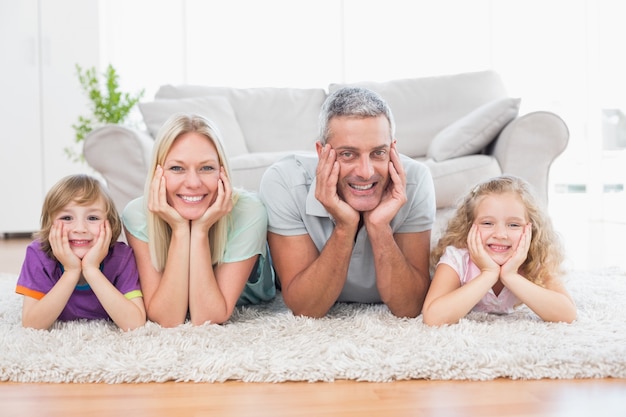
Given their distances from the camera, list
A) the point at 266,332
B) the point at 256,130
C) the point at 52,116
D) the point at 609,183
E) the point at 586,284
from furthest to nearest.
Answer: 1. the point at 609,183
2. the point at 52,116
3. the point at 256,130
4. the point at 586,284
5. the point at 266,332

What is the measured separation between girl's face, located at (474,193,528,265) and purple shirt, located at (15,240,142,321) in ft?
3.25

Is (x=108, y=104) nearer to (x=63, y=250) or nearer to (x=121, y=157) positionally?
(x=121, y=157)

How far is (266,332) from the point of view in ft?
5.79

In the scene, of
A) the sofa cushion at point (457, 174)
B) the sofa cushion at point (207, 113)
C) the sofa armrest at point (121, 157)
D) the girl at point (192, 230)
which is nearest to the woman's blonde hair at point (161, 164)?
the girl at point (192, 230)

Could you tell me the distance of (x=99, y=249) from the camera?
72.4 inches

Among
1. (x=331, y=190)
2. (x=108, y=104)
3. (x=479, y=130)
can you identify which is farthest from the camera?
(x=108, y=104)

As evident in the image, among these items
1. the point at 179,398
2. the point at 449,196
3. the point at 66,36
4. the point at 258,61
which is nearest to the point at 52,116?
the point at 66,36

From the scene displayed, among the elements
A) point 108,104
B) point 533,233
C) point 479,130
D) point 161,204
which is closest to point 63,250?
point 161,204

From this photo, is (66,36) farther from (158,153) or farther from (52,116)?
(158,153)

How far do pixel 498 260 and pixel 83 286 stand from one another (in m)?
1.17

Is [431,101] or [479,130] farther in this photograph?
[431,101]

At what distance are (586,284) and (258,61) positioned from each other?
4.06 meters

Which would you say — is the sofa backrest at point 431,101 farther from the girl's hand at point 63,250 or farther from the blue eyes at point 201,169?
the girl's hand at point 63,250

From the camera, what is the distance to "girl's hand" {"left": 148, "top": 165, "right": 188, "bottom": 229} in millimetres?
1833
